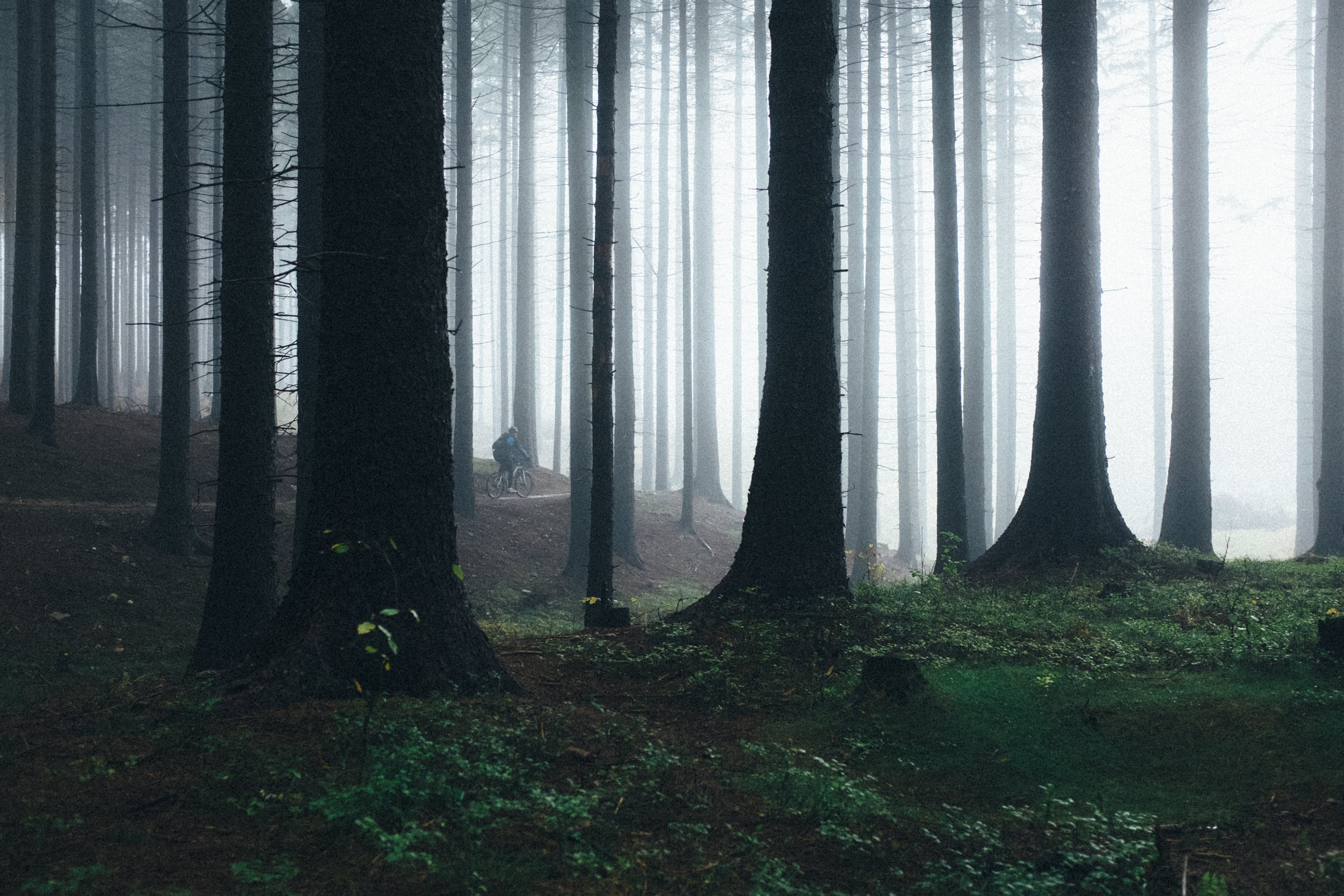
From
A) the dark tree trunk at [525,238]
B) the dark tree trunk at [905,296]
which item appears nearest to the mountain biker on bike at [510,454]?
the dark tree trunk at [525,238]

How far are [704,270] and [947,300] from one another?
12818mm

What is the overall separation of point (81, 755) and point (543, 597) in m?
11.5

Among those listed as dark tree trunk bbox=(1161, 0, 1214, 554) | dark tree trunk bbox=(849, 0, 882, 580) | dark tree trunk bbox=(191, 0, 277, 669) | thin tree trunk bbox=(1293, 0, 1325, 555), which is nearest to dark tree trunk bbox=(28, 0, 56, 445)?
dark tree trunk bbox=(191, 0, 277, 669)

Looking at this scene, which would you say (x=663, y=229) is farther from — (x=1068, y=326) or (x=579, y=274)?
(x=1068, y=326)

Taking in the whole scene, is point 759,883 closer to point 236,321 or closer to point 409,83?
point 409,83

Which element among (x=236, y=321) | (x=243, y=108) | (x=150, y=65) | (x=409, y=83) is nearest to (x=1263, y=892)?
(x=409, y=83)

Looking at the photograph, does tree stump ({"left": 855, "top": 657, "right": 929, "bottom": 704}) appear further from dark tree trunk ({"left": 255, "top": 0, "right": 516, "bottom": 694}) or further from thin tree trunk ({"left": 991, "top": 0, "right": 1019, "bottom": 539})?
thin tree trunk ({"left": 991, "top": 0, "right": 1019, "bottom": 539})

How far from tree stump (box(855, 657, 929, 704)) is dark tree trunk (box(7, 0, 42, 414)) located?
18916mm

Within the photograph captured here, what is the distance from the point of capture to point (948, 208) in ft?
46.2

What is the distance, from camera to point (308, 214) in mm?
10664

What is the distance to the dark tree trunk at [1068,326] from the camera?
10562 mm

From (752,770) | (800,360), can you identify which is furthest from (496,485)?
(752,770)

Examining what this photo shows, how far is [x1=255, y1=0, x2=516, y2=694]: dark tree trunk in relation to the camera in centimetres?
505

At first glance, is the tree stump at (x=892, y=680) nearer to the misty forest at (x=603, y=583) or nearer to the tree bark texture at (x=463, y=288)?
the misty forest at (x=603, y=583)
